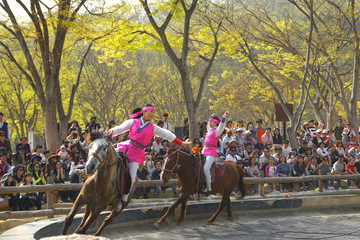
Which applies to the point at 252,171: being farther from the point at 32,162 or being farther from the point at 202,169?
the point at 32,162

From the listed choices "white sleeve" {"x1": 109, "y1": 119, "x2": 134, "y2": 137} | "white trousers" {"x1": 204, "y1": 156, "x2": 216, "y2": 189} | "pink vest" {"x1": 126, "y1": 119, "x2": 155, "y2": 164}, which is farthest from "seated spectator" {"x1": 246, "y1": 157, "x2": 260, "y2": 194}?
"white sleeve" {"x1": 109, "y1": 119, "x2": 134, "y2": 137}

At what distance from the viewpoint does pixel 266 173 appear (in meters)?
17.0

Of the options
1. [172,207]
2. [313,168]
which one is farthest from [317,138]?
[172,207]

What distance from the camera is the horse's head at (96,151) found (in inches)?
281

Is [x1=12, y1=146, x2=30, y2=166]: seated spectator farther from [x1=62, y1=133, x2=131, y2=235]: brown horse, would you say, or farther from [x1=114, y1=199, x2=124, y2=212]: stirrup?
[x1=62, y1=133, x2=131, y2=235]: brown horse

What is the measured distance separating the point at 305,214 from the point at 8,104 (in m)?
28.5

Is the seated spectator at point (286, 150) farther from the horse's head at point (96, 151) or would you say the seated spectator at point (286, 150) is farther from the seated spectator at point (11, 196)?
the horse's head at point (96, 151)

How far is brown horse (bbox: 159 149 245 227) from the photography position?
10.7 metres

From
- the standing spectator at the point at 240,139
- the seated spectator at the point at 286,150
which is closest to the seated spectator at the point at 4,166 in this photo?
the standing spectator at the point at 240,139

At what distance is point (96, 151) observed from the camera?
24.1 ft

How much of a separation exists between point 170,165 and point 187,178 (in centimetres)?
66

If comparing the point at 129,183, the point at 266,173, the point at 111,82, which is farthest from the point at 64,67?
the point at 129,183

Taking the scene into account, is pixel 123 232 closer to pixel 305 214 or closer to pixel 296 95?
pixel 305 214

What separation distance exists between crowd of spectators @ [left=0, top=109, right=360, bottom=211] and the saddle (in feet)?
0.95
